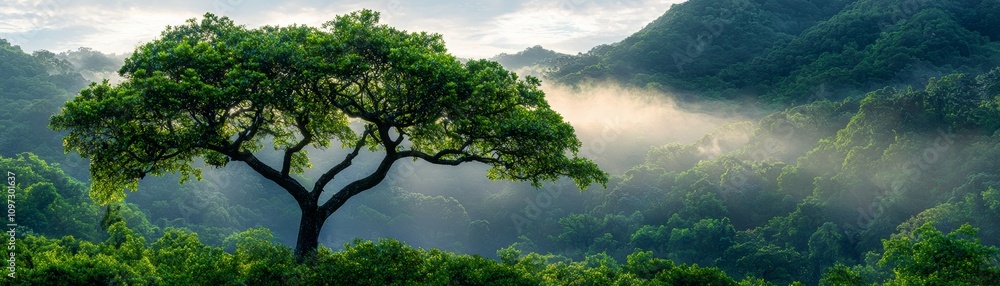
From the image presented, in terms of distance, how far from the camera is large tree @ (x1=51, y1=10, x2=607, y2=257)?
639 inches

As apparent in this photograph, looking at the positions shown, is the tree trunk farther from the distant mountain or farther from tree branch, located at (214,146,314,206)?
the distant mountain

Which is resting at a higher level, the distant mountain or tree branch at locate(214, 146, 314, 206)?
the distant mountain

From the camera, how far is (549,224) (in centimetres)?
9025

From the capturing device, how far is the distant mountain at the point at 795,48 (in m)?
106

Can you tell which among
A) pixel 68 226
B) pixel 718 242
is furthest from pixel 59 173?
pixel 718 242

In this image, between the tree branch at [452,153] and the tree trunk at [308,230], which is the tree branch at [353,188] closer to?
the tree trunk at [308,230]

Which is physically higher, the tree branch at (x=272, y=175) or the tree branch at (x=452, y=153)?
the tree branch at (x=272, y=175)

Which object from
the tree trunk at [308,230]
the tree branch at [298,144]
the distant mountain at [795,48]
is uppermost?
the distant mountain at [795,48]

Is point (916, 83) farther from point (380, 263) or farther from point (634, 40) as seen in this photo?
point (380, 263)

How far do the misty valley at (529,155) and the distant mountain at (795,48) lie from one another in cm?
48

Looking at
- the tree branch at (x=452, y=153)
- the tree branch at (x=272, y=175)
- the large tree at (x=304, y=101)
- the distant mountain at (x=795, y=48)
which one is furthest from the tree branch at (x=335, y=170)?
the distant mountain at (x=795, y=48)

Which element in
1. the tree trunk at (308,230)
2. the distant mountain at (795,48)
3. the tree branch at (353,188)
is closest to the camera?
the tree trunk at (308,230)

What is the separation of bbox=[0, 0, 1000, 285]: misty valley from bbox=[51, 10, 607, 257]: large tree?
0.08 meters

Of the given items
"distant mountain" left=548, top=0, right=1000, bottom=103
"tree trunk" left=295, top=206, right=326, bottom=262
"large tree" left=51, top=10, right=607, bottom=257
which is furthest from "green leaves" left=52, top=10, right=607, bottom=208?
"distant mountain" left=548, top=0, right=1000, bottom=103
